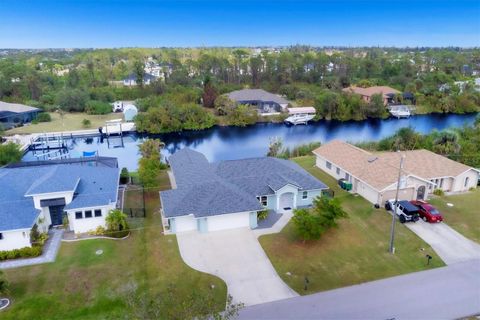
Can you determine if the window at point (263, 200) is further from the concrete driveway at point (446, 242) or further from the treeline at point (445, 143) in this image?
the treeline at point (445, 143)

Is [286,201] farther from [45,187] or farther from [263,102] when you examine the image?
[263,102]

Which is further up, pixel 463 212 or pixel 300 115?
pixel 300 115

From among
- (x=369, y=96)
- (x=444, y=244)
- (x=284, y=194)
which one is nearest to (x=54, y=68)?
(x=369, y=96)

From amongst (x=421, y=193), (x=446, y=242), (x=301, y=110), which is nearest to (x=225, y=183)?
(x=446, y=242)

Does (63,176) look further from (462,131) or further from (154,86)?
(154,86)

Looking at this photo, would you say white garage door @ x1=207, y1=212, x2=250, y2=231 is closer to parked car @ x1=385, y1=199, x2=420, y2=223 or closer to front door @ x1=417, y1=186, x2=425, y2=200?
parked car @ x1=385, y1=199, x2=420, y2=223
